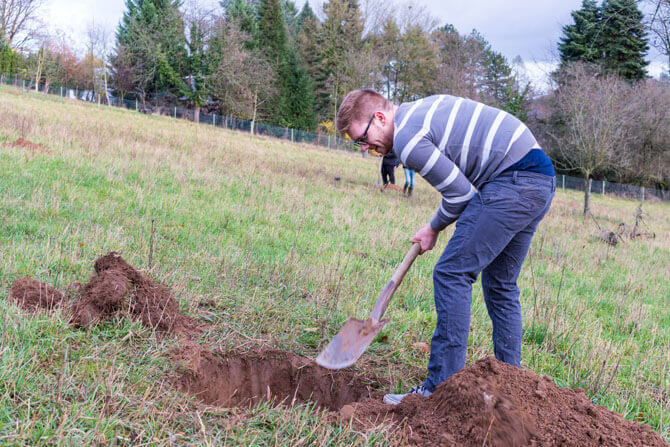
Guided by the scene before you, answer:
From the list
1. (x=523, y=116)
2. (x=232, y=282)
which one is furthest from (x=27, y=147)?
(x=523, y=116)

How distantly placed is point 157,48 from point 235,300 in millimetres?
42166

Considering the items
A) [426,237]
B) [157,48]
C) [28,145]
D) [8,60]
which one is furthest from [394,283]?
[8,60]

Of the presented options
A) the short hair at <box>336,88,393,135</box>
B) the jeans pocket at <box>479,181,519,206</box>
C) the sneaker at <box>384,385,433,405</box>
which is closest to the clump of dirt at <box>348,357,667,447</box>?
the sneaker at <box>384,385,433,405</box>

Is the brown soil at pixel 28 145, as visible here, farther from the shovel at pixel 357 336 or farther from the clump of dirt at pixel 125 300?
the shovel at pixel 357 336

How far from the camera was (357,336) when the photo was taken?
2.79m

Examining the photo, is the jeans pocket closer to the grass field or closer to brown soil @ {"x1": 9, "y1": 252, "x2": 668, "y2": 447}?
brown soil @ {"x1": 9, "y1": 252, "x2": 668, "y2": 447}

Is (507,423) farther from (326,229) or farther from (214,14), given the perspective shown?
(214,14)

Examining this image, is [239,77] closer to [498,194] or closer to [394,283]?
[394,283]

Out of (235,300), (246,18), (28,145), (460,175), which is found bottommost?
(235,300)

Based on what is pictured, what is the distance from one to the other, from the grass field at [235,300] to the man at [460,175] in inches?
27.2

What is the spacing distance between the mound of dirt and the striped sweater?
5.84ft

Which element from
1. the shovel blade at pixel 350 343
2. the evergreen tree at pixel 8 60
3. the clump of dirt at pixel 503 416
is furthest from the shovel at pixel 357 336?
the evergreen tree at pixel 8 60

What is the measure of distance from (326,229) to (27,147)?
5416 mm

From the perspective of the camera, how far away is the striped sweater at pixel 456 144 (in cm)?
240
